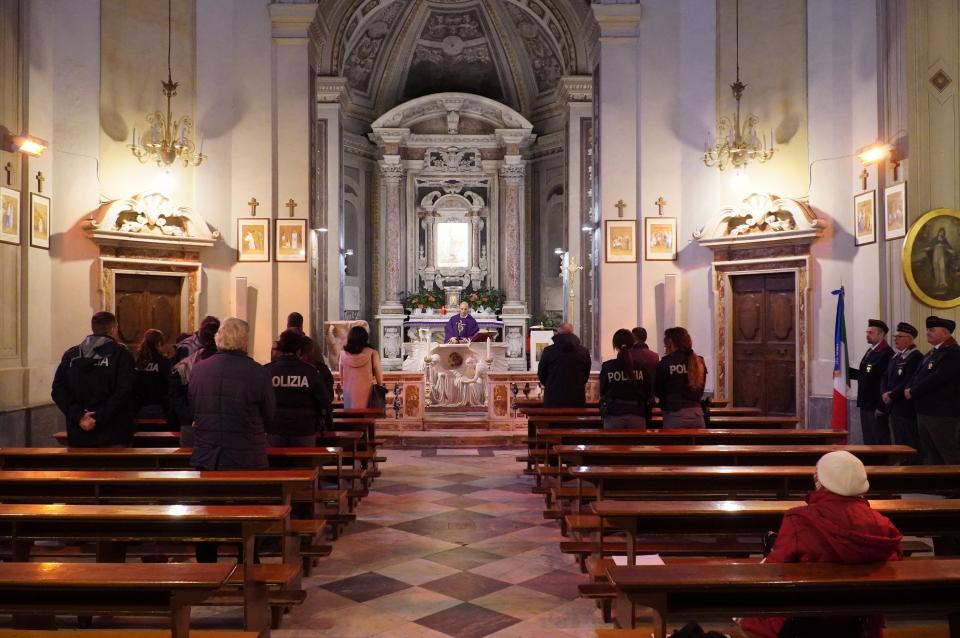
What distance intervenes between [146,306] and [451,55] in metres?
12.9

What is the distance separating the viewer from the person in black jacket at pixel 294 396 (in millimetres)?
6113

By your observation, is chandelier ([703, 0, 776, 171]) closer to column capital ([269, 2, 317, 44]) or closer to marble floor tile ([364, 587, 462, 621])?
column capital ([269, 2, 317, 44])

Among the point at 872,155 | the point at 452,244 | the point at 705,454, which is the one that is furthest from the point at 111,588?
the point at 452,244

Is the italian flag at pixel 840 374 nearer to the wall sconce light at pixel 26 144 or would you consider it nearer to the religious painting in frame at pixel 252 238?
the religious painting in frame at pixel 252 238

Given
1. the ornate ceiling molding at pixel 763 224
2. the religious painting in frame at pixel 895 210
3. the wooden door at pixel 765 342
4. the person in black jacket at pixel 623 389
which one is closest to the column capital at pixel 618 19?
the ornate ceiling molding at pixel 763 224

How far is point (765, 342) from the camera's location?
1270cm

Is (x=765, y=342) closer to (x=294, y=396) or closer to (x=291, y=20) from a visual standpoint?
(x=294, y=396)

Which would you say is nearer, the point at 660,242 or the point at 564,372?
the point at 564,372

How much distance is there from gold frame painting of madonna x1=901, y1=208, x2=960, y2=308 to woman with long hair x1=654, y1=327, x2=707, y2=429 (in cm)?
412

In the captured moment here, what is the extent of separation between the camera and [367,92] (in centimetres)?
2250

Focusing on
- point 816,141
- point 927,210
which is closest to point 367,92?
point 816,141

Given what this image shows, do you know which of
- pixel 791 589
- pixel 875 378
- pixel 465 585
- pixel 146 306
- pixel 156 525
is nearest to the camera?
pixel 791 589

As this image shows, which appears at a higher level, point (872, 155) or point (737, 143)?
point (737, 143)

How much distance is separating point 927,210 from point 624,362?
496cm
